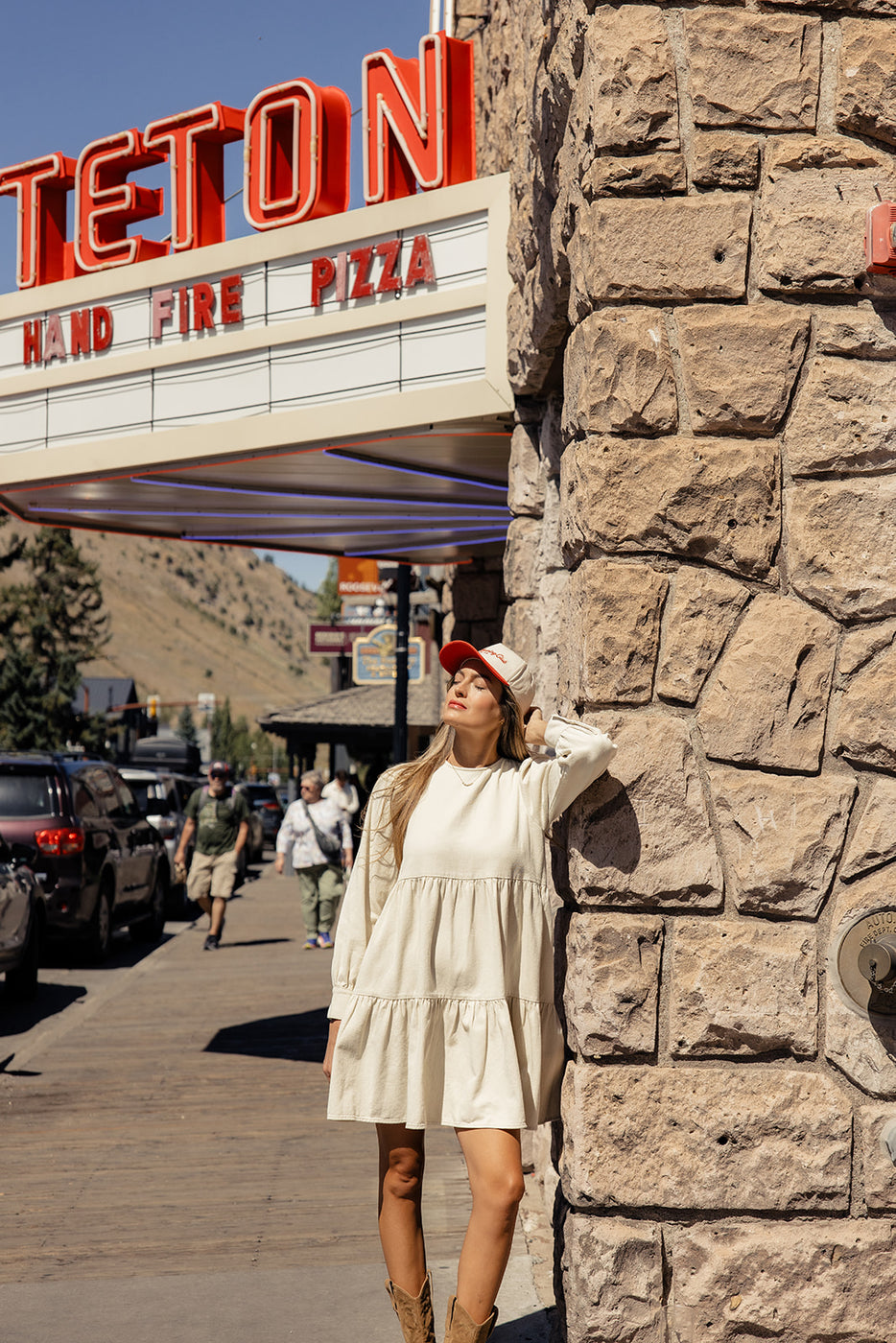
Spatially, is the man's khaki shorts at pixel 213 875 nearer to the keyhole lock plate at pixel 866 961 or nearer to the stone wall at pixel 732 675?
the stone wall at pixel 732 675

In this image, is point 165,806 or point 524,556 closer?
point 524,556

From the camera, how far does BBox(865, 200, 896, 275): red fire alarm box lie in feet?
11.3

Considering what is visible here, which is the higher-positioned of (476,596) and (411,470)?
(411,470)

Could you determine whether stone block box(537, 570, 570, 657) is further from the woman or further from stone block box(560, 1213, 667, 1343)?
stone block box(560, 1213, 667, 1343)

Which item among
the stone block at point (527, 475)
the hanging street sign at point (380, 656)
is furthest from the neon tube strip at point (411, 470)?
the hanging street sign at point (380, 656)

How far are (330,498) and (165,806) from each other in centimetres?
1216

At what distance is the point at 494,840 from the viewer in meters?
3.72

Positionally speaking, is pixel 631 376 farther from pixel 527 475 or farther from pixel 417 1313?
pixel 417 1313

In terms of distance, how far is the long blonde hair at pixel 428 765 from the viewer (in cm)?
389

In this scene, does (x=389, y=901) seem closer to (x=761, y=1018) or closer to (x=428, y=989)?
(x=428, y=989)

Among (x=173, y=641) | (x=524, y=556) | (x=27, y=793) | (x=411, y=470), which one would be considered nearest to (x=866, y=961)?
(x=524, y=556)

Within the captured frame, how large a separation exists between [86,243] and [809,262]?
7511mm

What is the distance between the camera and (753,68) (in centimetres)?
352

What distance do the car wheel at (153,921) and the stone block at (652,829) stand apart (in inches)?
519
